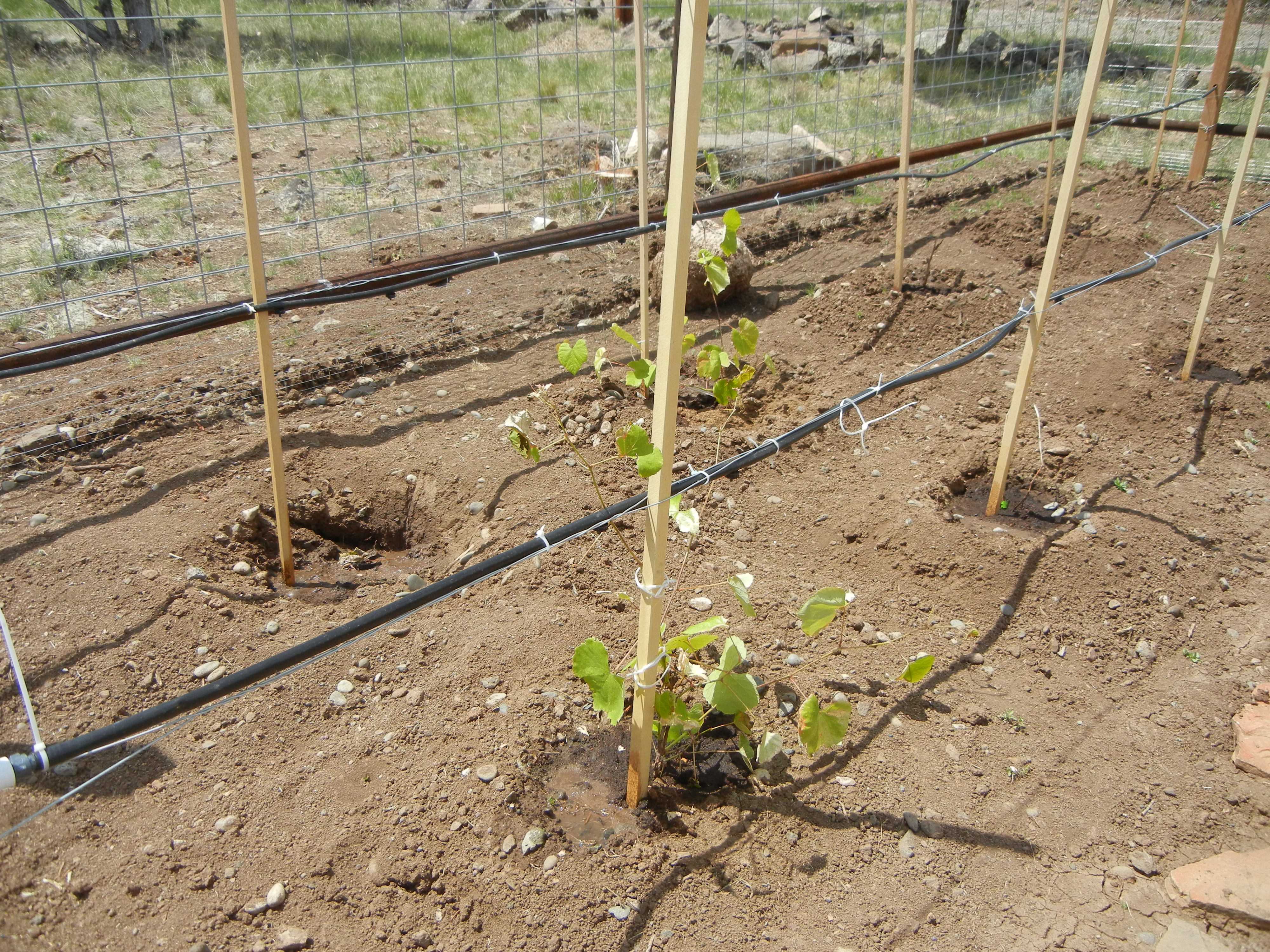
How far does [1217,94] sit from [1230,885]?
248 inches

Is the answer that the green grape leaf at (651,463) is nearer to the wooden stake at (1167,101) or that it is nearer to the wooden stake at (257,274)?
the wooden stake at (257,274)

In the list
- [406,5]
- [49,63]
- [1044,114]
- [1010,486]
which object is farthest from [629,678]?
[406,5]

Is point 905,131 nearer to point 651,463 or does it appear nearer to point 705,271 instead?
point 705,271

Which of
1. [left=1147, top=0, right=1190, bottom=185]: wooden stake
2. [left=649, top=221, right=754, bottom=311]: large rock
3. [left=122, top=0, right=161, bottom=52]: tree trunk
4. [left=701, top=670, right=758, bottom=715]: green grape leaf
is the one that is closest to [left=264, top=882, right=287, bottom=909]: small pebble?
[left=701, top=670, right=758, bottom=715]: green grape leaf

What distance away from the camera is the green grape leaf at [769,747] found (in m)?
2.02

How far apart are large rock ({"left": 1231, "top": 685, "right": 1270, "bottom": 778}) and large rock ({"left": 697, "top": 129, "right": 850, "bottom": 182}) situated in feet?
15.4

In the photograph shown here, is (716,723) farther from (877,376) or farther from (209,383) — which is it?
(209,383)

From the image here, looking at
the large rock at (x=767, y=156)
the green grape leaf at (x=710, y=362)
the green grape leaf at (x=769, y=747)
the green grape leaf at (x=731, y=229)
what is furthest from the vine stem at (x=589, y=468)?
the large rock at (x=767, y=156)

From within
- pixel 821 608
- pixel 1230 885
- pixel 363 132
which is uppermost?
pixel 363 132

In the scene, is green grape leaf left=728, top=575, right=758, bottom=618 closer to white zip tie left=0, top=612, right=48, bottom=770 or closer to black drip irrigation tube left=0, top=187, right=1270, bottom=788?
black drip irrigation tube left=0, top=187, right=1270, bottom=788

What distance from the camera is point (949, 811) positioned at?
7.01ft

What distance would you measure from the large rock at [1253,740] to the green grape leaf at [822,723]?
3.73 ft

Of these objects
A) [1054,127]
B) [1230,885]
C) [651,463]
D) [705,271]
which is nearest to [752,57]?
[1054,127]

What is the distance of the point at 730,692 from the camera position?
6.52 feet
